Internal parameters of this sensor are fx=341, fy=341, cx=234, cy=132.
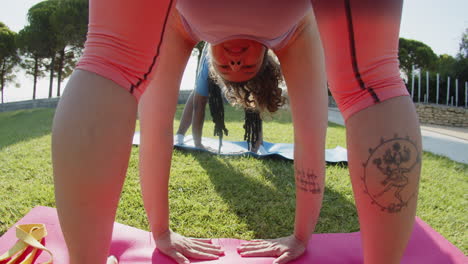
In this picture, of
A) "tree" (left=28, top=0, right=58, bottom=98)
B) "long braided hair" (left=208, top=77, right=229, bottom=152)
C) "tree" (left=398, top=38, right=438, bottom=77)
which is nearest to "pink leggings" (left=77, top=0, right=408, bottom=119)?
"long braided hair" (left=208, top=77, right=229, bottom=152)

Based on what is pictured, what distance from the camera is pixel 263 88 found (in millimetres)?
1757

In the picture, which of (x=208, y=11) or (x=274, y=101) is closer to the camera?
(x=208, y=11)

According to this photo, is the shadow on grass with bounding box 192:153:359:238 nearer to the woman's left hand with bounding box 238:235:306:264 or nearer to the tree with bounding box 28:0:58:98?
the woman's left hand with bounding box 238:235:306:264

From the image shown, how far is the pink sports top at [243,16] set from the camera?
887 millimetres

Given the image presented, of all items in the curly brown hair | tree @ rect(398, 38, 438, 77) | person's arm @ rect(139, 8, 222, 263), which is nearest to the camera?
person's arm @ rect(139, 8, 222, 263)

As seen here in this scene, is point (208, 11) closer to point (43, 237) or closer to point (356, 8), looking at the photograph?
point (356, 8)

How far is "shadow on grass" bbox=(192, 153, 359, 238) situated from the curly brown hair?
612 millimetres

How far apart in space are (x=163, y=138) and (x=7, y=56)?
17876 millimetres

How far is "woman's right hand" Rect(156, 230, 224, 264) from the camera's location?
1.35m

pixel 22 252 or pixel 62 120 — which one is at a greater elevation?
pixel 62 120

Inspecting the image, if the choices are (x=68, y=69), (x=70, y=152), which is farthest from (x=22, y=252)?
(x=68, y=69)

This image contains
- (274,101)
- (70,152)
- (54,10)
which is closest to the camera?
(70,152)

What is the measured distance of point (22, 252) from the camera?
130 centimetres

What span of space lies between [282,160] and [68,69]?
1544cm
